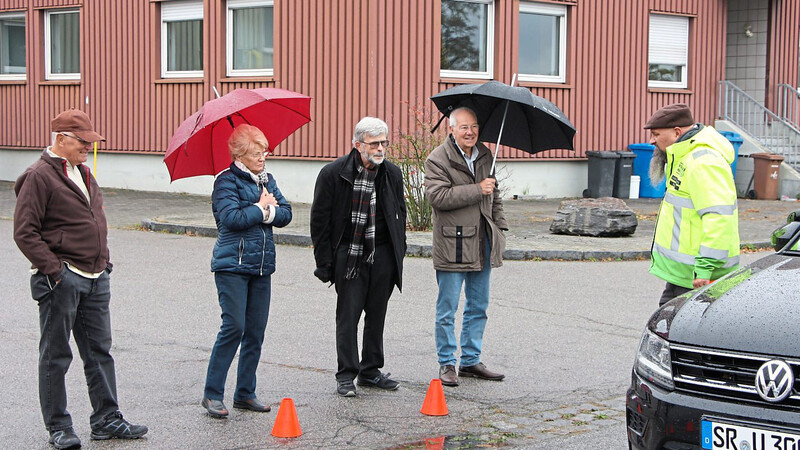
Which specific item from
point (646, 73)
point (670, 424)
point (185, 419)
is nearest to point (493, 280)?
point (185, 419)

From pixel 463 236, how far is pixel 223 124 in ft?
5.78

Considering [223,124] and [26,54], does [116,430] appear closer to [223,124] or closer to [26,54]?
[223,124]

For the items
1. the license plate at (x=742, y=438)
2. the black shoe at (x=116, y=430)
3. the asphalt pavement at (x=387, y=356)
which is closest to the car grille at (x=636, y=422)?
the license plate at (x=742, y=438)

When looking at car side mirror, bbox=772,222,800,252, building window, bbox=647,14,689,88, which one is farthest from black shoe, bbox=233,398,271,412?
building window, bbox=647,14,689,88

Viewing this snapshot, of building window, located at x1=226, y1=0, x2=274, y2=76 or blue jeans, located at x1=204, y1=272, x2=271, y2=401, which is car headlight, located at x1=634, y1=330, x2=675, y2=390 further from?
building window, located at x1=226, y1=0, x2=274, y2=76

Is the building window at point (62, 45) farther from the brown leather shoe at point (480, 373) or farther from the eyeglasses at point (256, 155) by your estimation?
the eyeglasses at point (256, 155)

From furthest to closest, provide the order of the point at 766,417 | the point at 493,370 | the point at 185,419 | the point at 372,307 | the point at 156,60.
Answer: the point at 156,60, the point at 493,370, the point at 372,307, the point at 185,419, the point at 766,417

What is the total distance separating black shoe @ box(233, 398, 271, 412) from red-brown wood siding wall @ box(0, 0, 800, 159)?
12.6 meters

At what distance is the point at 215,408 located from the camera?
19.5 ft

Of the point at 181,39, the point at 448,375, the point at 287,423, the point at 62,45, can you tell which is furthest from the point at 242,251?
the point at 62,45

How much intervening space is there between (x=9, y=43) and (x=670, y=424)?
23.0 m

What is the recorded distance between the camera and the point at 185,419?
19.4ft

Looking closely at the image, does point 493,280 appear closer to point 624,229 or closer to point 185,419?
point 624,229

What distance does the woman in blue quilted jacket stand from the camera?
5.90 meters
